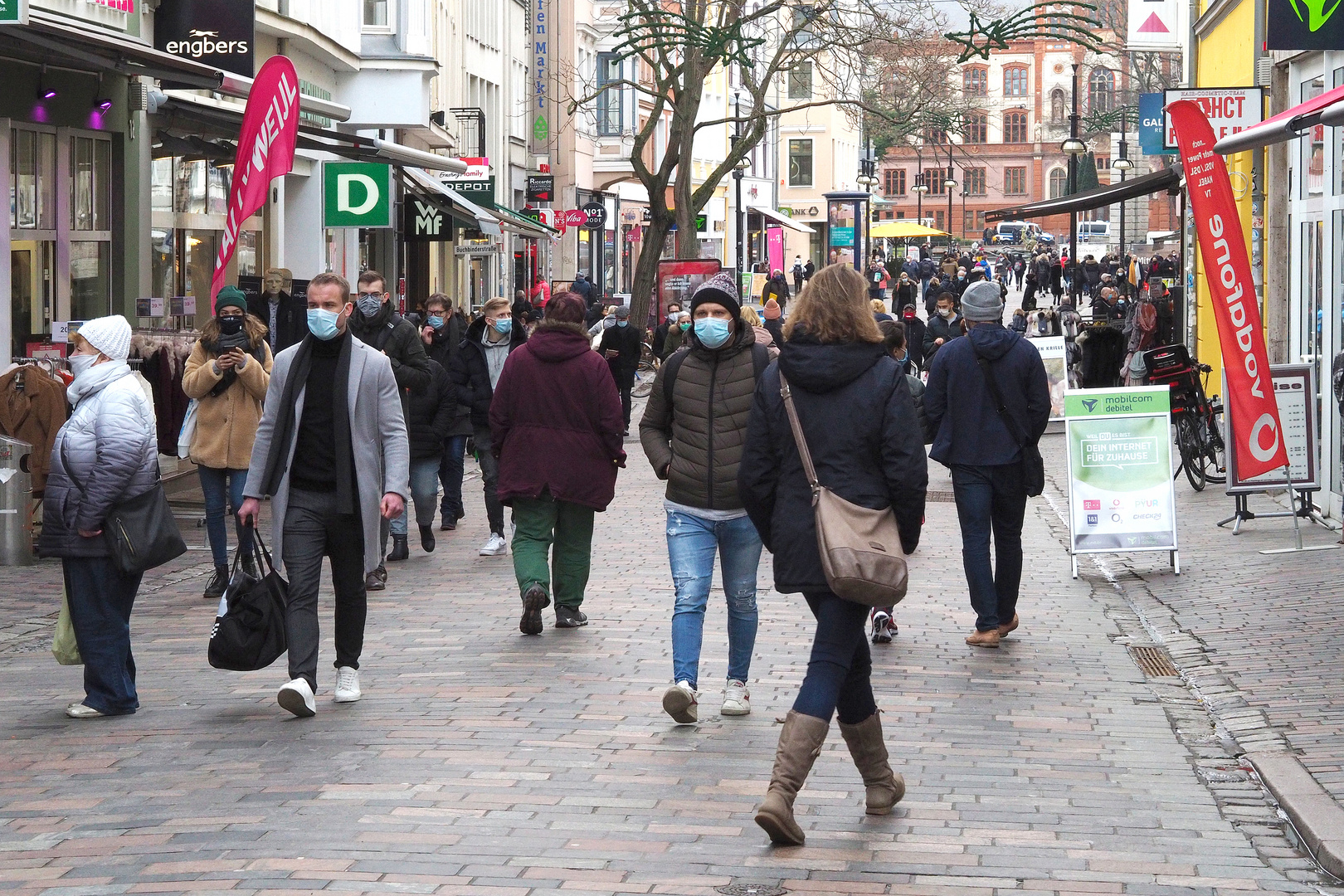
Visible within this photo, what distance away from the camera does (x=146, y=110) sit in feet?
56.4

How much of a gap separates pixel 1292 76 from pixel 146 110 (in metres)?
10.4

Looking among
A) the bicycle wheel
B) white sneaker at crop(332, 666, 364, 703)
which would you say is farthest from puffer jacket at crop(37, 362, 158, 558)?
the bicycle wheel

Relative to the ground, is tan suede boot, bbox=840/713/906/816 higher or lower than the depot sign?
lower

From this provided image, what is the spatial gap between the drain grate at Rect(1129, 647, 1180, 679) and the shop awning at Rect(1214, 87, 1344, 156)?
8.70 feet

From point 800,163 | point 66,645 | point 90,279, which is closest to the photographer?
point 66,645

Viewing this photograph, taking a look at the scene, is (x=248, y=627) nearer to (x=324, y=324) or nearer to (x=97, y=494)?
(x=97, y=494)

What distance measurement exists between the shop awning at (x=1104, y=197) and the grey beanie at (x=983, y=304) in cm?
1432

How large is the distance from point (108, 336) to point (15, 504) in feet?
16.2

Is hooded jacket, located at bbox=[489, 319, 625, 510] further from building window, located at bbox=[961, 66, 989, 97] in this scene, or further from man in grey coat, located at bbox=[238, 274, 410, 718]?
building window, located at bbox=[961, 66, 989, 97]

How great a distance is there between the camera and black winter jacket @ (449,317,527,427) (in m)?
13.9

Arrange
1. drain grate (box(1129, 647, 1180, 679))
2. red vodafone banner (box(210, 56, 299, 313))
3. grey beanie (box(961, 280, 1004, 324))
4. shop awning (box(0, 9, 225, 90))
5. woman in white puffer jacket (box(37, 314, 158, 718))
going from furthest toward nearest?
1. red vodafone banner (box(210, 56, 299, 313))
2. shop awning (box(0, 9, 225, 90))
3. grey beanie (box(961, 280, 1004, 324))
4. drain grate (box(1129, 647, 1180, 679))
5. woman in white puffer jacket (box(37, 314, 158, 718))

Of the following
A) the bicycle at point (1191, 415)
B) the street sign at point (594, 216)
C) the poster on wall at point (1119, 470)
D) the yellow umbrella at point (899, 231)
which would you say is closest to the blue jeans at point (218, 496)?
the poster on wall at point (1119, 470)

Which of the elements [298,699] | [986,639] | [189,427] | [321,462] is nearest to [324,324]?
[321,462]

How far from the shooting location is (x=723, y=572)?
778 centimetres
